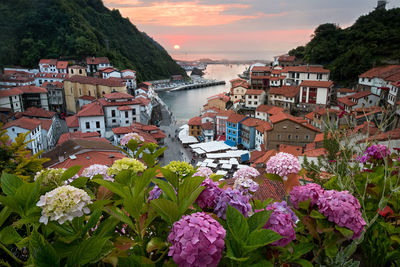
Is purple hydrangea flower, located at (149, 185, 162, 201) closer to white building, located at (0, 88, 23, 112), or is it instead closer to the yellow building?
white building, located at (0, 88, 23, 112)

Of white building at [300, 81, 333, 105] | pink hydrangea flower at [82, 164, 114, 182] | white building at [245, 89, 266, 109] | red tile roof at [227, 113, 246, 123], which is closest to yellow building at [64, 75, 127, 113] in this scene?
red tile roof at [227, 113, 246, 123]

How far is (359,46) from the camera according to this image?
95.8 ft

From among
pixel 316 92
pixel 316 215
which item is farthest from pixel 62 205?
pixel 316 92

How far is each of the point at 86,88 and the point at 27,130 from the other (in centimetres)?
1517

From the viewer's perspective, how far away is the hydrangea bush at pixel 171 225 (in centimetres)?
81

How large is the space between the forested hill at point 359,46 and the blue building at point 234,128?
1448 centimetres

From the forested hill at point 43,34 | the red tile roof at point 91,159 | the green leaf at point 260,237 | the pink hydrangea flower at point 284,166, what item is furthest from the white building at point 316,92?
the forested hill at point 43,34

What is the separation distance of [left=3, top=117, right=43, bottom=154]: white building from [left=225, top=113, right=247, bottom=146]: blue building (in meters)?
14.4

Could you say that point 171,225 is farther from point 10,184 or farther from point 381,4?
point 381,4

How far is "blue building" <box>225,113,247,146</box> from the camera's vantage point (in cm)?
2295

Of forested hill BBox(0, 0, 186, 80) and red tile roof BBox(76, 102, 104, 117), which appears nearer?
red tile roof BBox(76, 102, 104, 117)

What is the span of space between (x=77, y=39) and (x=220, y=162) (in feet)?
125

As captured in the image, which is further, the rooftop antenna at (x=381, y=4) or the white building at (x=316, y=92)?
the rooftop antenna at (x=381, y=4)

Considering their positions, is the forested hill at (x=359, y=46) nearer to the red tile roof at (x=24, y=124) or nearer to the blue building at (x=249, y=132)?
the blue building at (x=249, y=132)
